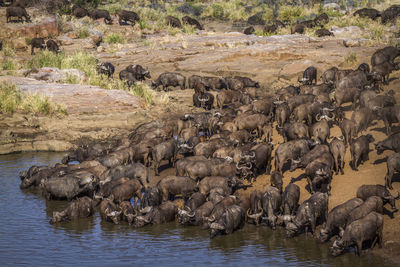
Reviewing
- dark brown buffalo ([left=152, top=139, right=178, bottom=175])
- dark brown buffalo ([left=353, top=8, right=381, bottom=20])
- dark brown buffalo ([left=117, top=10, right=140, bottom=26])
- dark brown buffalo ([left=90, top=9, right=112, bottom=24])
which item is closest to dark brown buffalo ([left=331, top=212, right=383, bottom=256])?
dark brown buffalo ([left=152, top=139, right=178, bottom=175])

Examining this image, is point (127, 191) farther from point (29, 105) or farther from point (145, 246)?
point (29, 105)

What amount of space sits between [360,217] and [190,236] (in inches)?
147

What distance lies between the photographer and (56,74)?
2589 centimetres

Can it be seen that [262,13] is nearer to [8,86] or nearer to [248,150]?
[8,86]

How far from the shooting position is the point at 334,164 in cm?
1398

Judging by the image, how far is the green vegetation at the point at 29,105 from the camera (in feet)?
71.3

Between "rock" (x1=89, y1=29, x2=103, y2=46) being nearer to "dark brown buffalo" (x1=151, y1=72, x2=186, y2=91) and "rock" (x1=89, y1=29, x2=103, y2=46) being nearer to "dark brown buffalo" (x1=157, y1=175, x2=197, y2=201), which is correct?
"dark brown buffalo" (x1=151, y1=72, x2=186, y2=91)

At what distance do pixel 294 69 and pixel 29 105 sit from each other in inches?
537

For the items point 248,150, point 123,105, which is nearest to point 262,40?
point 123,105

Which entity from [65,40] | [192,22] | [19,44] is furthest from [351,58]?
[192,22]

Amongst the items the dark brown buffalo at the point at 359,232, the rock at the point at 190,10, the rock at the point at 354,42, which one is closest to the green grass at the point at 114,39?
the rock at the point at 354,42

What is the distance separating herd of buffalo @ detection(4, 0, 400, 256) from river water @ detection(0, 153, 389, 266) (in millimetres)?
255

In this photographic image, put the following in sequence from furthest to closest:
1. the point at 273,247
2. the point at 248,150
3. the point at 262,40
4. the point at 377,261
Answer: the point at 262,40
the point at 248,150
the point at 273,247
the point at 377,261

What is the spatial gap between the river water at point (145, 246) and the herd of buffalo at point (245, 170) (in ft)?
0.84
